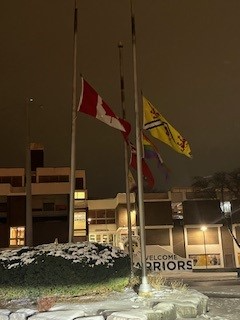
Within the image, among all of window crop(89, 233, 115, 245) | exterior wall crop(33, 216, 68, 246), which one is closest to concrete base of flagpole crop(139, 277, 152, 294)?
exterior wall crop(33, 216, 68, 246)

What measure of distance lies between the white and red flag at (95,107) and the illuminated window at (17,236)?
3874cm

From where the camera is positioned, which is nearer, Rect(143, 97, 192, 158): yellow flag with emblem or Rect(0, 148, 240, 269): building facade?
Rect(143, 97, 192, 158): yellow flag with emblem

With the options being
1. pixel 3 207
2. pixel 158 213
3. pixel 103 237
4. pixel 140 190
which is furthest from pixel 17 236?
pixel 140 190

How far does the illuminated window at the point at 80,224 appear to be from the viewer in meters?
53.2

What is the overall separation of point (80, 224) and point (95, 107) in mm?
39714

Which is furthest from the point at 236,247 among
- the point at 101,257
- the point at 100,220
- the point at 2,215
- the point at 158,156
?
the point at 101,257

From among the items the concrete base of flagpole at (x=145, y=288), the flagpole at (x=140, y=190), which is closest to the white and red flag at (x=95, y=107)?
the flagpole at (x=140, y=190)

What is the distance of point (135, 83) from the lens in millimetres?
16328

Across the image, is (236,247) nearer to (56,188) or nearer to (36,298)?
(56,188)

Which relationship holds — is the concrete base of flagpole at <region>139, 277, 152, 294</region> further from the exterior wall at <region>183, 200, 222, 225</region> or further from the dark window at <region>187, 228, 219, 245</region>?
the dark window at <region>187, 228, 219, 245</region>

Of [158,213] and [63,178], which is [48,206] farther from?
[158,213]

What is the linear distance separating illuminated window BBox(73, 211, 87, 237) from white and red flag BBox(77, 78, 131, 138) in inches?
1506

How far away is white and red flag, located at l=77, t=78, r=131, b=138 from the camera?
51.5 feet

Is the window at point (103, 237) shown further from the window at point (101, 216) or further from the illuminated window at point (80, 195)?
the illuminated window at point (80, 195)
